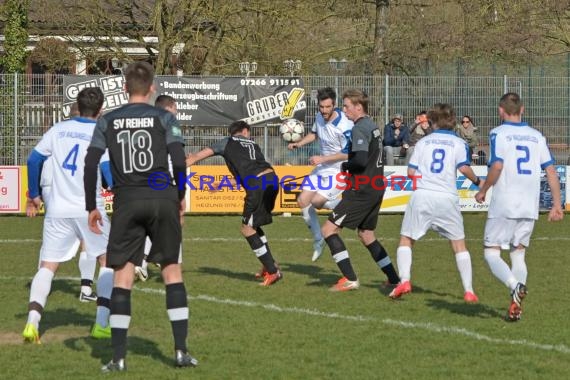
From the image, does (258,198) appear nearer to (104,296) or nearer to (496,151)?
(496,151)

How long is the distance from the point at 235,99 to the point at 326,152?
453 inches

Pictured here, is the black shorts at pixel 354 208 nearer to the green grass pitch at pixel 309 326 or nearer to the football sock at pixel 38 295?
the green grass pitch at pixel 309 326

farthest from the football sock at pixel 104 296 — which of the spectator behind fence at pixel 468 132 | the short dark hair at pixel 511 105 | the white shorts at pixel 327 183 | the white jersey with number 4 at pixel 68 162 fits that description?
the spectator behind fence at pixel 468 132

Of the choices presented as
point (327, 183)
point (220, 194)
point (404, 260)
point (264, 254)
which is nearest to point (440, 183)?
point (404, 260)

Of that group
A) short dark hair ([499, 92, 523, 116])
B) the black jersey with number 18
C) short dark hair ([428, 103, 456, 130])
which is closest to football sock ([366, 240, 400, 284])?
short dark hair ([428, 103, 456, 130])

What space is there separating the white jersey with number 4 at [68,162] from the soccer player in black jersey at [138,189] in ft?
4.36

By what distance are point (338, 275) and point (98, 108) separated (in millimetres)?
4905

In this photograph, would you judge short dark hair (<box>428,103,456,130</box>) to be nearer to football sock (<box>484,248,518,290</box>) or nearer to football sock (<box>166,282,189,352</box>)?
football sock (<box>484,248,518,290</box>)

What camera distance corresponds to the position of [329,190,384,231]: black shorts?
36.4 feet

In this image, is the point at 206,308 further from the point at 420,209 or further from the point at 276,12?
the point at 276,12

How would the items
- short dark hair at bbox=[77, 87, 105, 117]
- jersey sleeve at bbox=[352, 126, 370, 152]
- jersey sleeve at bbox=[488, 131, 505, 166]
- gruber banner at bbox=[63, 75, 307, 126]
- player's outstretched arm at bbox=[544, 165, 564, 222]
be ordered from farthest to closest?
1. gruber banner at bbox=[63, 75, 307, 126]
2. jersey sleeve at bbox=[352, 126, 370, 152]
3. player's outstretched arm at bbox=[544, 165, 564, 222]
4. jersey sleeve at bbox=[488, 131, 505, 166]
5. short dark hair at bbox=[77, 87, 105, 117]

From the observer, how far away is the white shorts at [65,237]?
8508 millimetres

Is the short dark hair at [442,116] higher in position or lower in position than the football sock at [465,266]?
higher

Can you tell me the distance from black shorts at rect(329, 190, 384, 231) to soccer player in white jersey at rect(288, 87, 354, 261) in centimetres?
87
